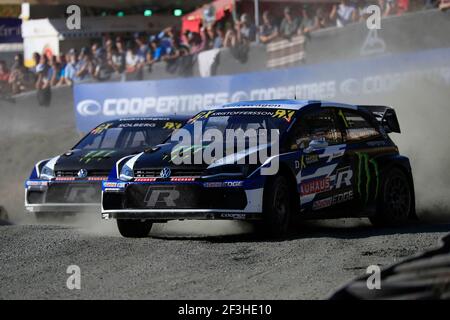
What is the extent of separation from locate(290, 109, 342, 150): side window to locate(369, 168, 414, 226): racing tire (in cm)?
83

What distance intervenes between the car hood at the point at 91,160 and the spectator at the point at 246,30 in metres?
8.27

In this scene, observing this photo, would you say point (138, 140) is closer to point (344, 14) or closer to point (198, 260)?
point (198, 260)

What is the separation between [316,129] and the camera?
33.4 ft

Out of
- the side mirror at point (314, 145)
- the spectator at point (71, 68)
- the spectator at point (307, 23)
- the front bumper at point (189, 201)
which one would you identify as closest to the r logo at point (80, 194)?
the front bumper at point (189, 201)

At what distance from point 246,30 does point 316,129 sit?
10.2m

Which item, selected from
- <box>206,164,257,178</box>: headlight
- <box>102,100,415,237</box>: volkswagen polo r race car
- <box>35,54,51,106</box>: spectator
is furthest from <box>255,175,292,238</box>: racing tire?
<box>35,54,51,106</box>: spectator

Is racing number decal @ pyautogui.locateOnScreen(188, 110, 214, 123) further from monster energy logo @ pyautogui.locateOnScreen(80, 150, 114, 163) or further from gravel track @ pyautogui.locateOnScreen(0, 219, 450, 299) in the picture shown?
monster energy logo @ pyautogui.locateOnScreen(80, 150, 114, 163)

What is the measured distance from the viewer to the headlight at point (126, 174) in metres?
9.59

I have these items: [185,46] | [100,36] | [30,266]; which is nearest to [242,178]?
[30,266]

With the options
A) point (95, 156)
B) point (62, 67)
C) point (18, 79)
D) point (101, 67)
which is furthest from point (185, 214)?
point (18, 79)

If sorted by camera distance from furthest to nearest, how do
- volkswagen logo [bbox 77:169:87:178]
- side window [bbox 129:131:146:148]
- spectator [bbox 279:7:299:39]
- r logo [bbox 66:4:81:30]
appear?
r logo [bbox 66:4:81:30] → spectator [bbox 279:7:299:39] → side window [bbox 129:131:146:148] → volkswagen logo [bbox 77:169:87:178]

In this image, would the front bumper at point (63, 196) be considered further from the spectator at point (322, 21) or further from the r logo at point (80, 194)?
the spectator at point (322, 21)

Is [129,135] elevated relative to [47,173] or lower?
elevated

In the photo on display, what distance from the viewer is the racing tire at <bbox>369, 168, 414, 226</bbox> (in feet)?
34.9
